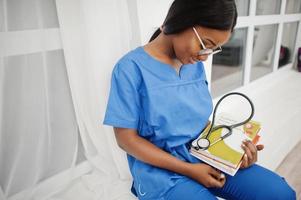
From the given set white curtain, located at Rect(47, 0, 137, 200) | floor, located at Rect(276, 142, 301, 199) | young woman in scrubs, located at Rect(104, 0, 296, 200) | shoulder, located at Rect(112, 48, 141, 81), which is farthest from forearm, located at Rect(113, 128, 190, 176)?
floor, located at Rect(276, 142, 301, 199)

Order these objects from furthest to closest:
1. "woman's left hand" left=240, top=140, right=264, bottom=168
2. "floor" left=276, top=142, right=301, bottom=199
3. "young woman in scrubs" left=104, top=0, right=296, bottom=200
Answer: "floor" left=276, top=142, right=301, bottom=199
"woman's left hand" left=240, top=140, right=264, bottom=168
"young woman in scrubs" left=104, top=0, right=296, bottom=200

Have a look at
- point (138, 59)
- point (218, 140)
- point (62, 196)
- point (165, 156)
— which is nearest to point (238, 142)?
point (218, 140)

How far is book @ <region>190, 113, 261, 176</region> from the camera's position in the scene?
2.42 ft

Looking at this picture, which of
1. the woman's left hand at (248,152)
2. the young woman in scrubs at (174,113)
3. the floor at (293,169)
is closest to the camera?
the young woman in scrubs at (174,113)

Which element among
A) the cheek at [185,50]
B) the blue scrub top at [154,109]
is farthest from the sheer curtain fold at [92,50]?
the cheek at [185,50]

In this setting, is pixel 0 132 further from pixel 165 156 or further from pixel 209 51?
pixel 209 51

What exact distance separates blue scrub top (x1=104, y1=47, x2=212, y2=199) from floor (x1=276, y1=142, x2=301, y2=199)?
0.99 m

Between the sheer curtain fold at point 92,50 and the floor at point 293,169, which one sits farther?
the floor at point 293,169

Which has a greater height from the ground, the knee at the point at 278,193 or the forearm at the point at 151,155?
the forearm at the point at 151,155

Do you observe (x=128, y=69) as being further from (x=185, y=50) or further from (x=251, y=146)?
(x=251, y=146)

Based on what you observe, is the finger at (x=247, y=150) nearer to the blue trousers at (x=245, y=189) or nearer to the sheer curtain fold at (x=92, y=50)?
the blue trousers at (x=245, y=189)

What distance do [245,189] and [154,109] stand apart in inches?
17.7

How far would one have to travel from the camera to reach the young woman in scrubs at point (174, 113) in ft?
2.25

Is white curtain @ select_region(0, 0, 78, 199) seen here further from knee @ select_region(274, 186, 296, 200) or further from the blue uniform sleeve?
knee @ select_region(274, 186, 296, 200)
